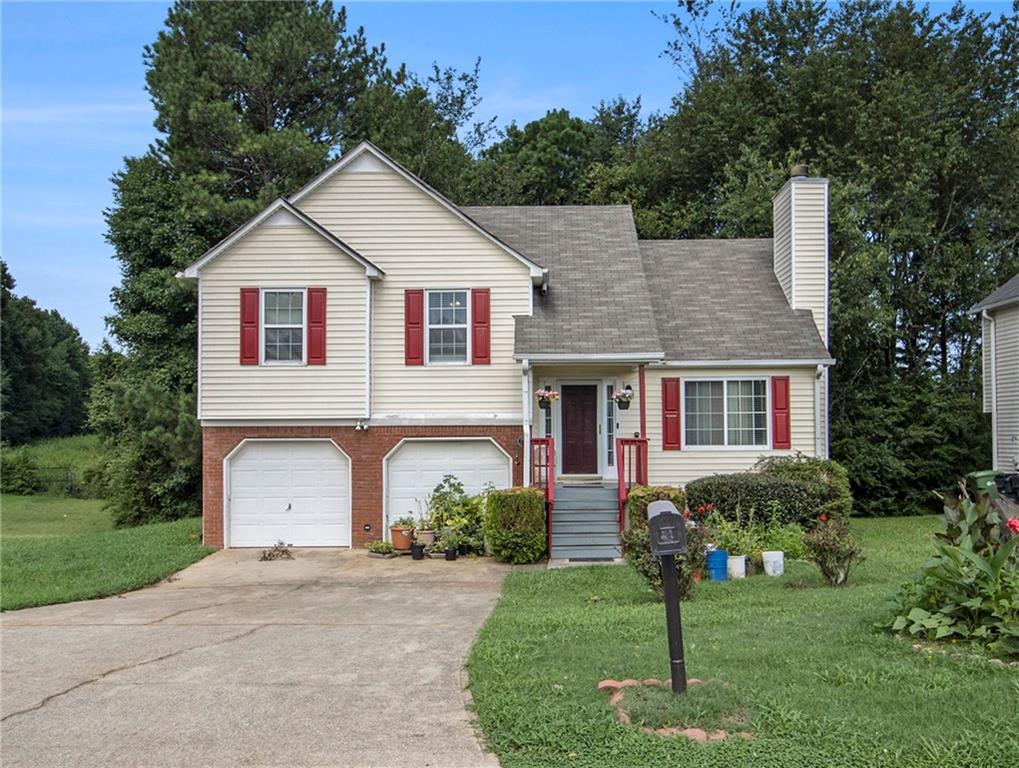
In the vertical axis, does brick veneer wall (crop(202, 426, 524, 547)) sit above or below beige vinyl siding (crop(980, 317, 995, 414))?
below

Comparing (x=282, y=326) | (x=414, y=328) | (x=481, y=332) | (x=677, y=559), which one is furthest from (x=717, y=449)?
(x=282, y=326)

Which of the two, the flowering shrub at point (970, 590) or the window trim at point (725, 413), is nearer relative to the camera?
the flowering shrub at point (970, 590)

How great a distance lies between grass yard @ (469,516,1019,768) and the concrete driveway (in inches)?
16.8

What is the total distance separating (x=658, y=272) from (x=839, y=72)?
410 inches

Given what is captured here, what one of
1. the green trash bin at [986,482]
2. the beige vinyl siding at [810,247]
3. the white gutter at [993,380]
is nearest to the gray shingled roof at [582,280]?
the beige vinyl siding at [810,247]

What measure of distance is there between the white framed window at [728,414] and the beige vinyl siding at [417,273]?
3647mm

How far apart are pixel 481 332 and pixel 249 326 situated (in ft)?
14.2

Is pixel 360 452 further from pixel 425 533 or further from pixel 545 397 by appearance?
pixel 545 397

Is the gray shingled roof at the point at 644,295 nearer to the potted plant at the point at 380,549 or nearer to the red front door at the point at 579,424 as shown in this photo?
the red front door at the point at 579,424

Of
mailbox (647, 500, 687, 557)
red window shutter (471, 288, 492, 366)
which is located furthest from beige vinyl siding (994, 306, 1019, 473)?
mailbox (647, 500, 687, 557)

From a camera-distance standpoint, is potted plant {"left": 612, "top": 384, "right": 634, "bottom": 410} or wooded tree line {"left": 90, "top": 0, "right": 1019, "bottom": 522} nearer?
potted plant {"left": 612, "top": 384, "right": 634, "bottom": 410}

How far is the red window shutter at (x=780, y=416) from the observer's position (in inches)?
673

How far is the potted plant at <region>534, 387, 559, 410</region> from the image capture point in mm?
15742

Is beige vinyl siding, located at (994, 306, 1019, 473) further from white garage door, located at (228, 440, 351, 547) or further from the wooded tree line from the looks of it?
white garage door, located at (228, 440, 351, 547)
